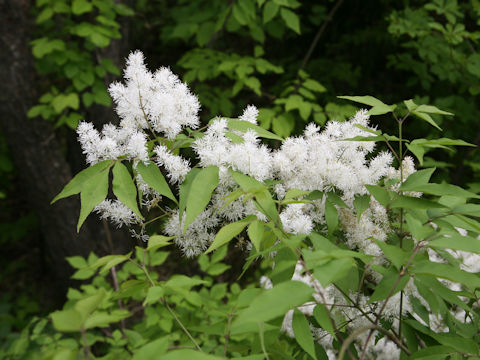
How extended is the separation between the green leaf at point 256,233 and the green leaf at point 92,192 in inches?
15.0

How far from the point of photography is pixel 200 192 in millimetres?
962

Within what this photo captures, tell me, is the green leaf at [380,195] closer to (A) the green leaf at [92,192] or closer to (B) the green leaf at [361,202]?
(B) the green leaf at [361,202]

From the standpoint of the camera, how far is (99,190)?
1.02 m

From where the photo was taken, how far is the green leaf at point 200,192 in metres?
0.93

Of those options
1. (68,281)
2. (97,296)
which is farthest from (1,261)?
(97,296)

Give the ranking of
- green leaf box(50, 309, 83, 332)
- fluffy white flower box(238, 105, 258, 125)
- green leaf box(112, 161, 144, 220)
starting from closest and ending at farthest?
1. green leaf box(50, 309, 83, 332)
2. green leaf box(112, 161, 144, 220)
3. fluffy white flower box(238, 105, 258, 125)

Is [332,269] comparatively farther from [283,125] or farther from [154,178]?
[283,125]

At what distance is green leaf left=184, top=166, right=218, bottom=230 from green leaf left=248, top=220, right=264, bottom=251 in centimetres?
12

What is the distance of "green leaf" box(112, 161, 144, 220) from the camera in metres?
1.00

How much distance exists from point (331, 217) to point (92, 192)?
633 millimetres

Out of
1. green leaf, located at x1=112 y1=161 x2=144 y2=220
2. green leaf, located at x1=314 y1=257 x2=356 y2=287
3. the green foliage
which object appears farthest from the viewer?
the green foliage

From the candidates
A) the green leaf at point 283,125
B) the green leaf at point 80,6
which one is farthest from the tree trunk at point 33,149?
the green leaf at point 283,125

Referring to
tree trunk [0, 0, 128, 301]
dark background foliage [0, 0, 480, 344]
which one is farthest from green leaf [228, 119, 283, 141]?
tree trunk [0, 0, 128, 301]

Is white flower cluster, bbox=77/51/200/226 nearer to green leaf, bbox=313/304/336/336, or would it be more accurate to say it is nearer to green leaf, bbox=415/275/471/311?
green leaf, bbox=313/304/336/336
